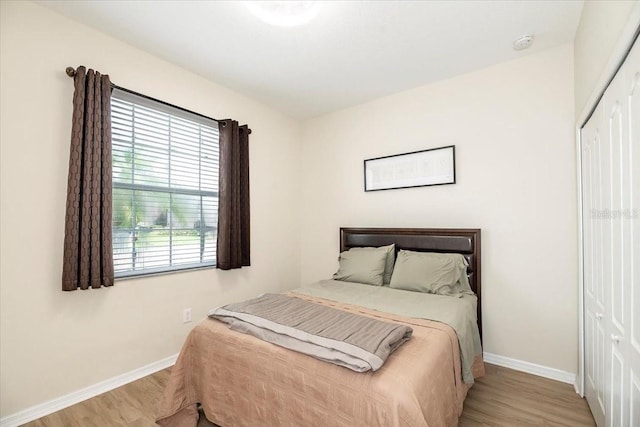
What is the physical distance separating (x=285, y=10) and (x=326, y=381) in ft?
6.85

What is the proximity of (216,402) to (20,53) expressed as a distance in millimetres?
2522

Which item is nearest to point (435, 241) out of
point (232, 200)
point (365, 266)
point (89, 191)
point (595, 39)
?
point (365, 266)

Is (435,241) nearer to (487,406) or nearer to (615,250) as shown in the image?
(487,406)

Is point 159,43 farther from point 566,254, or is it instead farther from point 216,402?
point 566,254

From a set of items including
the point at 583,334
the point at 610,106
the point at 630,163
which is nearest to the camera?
the point at 630,163

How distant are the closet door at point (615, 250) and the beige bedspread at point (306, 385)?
70 cm

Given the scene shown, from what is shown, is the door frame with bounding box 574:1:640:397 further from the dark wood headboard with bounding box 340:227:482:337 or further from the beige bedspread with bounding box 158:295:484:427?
the beige bedspread with bounding box 158:295:484:427

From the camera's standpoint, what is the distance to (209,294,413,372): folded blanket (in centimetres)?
130

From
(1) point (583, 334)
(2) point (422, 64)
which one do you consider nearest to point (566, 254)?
(1) point (583, 334)

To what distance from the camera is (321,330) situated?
1552mm

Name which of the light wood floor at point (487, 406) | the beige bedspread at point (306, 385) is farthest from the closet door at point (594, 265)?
the beige bedspread at point (306, 385)

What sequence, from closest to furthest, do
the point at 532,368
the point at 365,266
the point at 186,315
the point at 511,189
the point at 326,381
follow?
1. the point at 326,381
2. the point at 532,368
3. the point at 511,189
4. the point at 186,315
5. the point at 365,266

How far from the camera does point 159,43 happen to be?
2350 mm

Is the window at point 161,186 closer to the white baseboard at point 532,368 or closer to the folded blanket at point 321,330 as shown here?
the folded blanket at point 321,330
